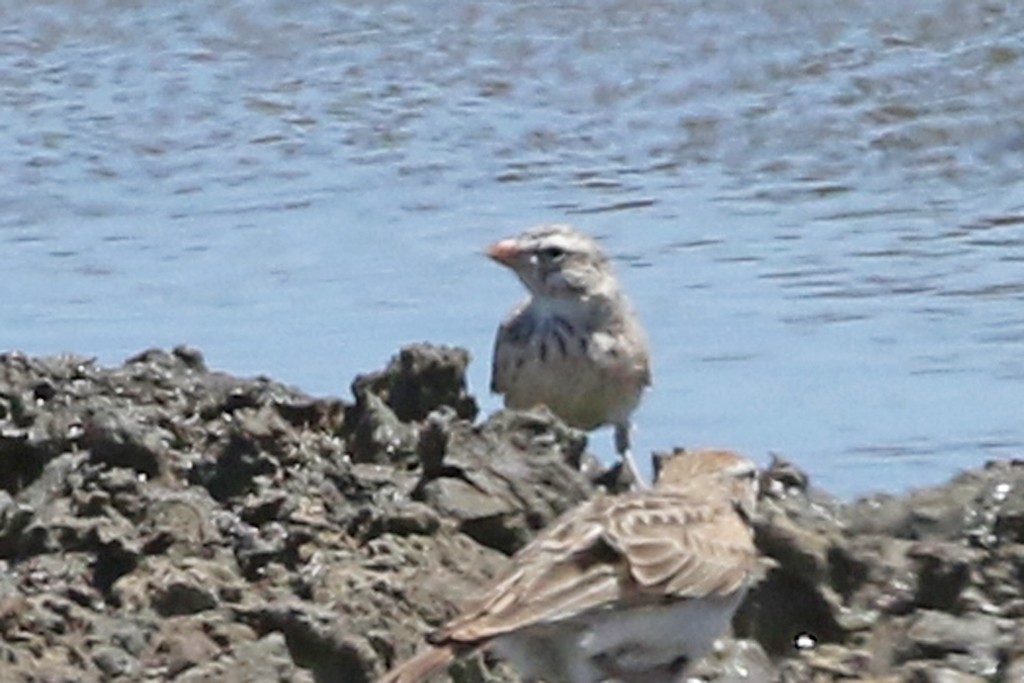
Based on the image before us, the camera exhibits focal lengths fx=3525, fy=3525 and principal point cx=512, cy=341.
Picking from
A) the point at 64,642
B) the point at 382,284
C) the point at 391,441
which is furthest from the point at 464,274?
the point at 64,642

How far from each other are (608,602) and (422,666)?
0.48 m

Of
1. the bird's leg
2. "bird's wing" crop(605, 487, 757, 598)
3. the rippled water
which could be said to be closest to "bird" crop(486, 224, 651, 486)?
the bird's leg

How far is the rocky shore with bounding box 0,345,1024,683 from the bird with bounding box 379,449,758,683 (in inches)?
17.5

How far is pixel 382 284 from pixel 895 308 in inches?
71.1

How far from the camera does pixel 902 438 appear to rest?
10914 millimetres

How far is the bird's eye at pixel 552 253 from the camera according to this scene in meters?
11.1

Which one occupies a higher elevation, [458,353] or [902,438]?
[458,353]

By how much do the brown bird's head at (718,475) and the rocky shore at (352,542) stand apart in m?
0.23

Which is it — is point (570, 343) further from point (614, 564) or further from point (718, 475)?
point (614, 564)

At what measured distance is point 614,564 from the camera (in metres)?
7.59

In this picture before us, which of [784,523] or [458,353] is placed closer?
[784,523]

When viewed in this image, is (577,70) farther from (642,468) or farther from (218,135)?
(642,468)

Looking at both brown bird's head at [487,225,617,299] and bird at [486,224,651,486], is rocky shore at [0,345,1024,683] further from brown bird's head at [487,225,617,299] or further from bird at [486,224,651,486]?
brown bird's head at [487,225,617,299]

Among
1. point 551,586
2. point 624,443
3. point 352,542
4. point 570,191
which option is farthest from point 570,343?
point 551,586
